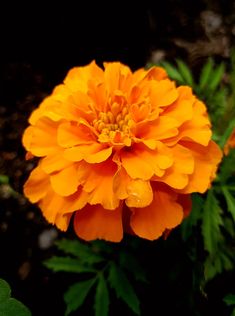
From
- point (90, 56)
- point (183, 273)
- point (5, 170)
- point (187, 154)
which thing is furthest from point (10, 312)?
point (90, 56)

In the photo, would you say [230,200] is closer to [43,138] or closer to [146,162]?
[146,162]

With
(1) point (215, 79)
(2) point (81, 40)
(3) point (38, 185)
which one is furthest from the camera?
(2) point (81, 40)

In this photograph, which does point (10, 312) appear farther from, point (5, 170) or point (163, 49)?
point (163, 49)

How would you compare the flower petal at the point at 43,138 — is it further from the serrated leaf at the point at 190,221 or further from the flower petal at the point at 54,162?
the serrated leaf at the point at 190,221

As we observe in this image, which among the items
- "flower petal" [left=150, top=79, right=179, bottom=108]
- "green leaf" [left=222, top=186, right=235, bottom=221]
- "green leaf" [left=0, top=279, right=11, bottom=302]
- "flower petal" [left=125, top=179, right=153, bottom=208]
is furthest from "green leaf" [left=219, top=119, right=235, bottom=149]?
"green leaf" [left=0, top=279, right=11, bottom=302]

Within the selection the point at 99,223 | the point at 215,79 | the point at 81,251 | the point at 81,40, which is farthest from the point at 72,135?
the point at 81,40
